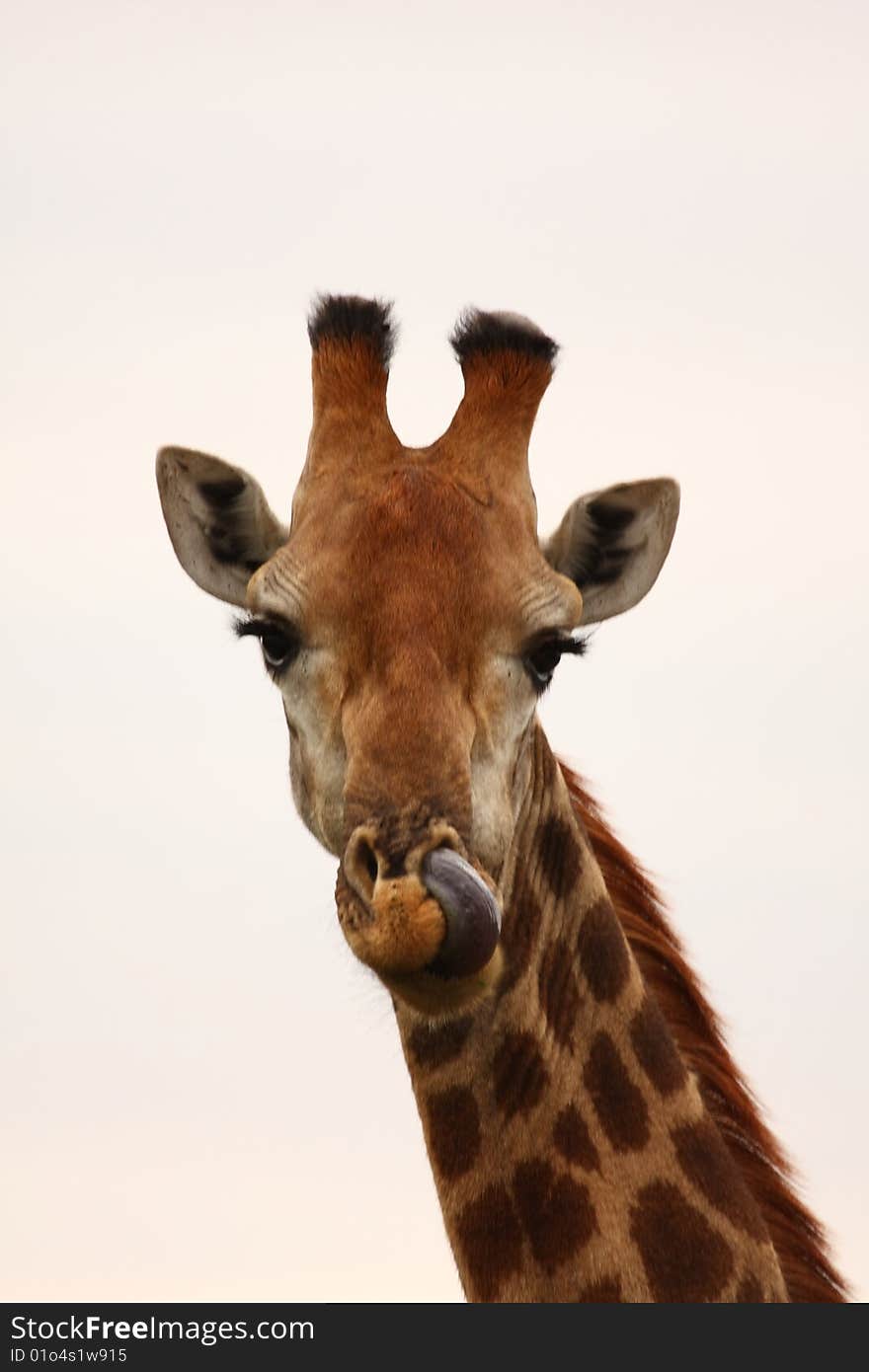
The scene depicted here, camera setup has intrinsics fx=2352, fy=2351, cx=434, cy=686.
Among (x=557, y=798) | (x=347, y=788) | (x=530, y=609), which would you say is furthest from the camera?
(x=557, y=798)

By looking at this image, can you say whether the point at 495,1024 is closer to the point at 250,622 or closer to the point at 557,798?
the point at 557,798

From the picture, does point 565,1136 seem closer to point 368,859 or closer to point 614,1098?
point 614,1098

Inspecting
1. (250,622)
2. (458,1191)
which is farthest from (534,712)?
(458,1191)

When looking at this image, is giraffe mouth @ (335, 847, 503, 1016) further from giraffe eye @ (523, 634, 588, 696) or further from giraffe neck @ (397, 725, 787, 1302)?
giraffe eye @ (523, 634, 588, 696)

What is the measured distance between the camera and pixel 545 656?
37.8ft

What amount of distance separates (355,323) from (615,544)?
188 cm

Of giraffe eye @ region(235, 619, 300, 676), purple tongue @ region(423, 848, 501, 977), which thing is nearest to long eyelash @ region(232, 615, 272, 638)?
giraffe eye @ region(235, 619, 300, 676)

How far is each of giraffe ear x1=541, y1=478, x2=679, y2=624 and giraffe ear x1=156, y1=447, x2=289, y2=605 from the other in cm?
153

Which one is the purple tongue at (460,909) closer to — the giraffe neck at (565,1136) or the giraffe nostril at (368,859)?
the giraffe nostril at (368,859)

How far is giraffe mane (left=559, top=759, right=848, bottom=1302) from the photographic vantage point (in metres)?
12.7

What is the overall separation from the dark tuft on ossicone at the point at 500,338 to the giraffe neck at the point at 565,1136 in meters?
2.25

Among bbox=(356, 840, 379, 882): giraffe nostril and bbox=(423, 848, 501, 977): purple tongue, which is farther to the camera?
bbox=(356, 840, 379, 882): giraffe nostril

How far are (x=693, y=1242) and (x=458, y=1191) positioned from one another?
1182 millimetres

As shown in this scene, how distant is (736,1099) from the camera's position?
12.8m
